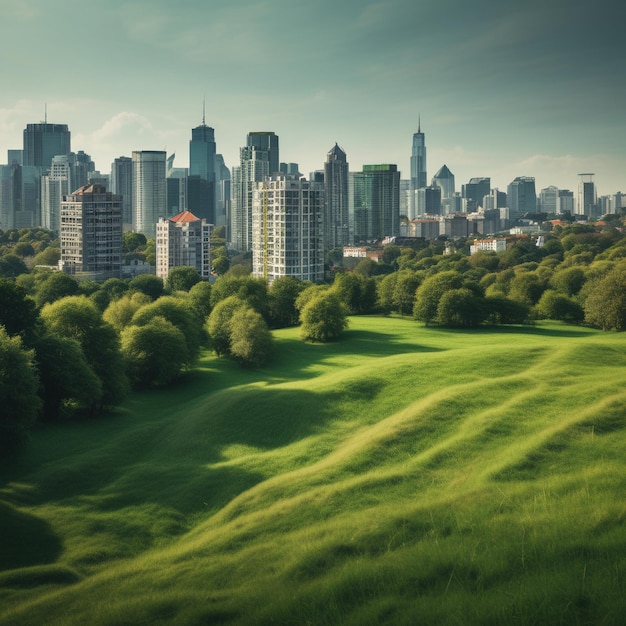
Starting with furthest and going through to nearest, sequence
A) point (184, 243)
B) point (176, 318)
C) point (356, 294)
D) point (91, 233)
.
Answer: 1. point (184, 243)
2. point (91, 233)
3. point (356, 294)
4. point (176, 318)

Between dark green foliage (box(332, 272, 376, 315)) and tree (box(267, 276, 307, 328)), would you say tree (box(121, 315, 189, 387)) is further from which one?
dark green foliage (box(332, 272, 376, 315))

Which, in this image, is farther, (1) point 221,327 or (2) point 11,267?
(2) point 11,267

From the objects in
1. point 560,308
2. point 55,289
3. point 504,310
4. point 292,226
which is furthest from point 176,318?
point 292,226

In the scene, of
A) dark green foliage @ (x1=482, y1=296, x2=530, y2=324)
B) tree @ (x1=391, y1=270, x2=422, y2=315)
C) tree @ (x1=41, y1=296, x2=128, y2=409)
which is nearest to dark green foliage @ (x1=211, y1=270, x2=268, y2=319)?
tree @ (x1=391, y1=270, x2=422, y2=315)

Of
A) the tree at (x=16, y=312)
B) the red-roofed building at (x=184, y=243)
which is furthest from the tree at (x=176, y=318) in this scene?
the red-roofed building at (x=184, y=243)

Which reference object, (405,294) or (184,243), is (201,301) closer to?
(405,294)

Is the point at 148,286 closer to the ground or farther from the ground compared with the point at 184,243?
closer to the ground

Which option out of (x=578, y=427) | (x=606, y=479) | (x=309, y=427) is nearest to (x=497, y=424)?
(x=578, y=427)

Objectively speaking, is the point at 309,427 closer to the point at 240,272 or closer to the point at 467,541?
the point at 467,541
